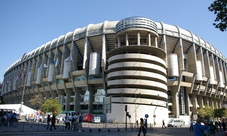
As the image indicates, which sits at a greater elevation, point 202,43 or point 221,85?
point 202,43

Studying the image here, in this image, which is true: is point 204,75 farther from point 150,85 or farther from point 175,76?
point 150,85

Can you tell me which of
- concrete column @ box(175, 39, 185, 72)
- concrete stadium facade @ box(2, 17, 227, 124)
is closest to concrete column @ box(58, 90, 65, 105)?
concrete stadium facade @ box(2, 17, 227, 124)

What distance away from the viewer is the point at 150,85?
44.5 metres

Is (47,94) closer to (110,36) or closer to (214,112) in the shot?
(110,36)

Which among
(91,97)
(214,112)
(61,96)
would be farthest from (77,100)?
(214,112)

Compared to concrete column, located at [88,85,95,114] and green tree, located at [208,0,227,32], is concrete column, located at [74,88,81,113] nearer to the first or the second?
concrete column, located at [88,85,95,114]

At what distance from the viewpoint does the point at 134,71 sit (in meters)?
44.6

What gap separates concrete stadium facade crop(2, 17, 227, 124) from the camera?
146 feet

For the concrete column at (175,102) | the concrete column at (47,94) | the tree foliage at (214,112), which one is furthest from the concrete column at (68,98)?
the tree foliage at (214,112)

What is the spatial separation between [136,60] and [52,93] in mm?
38280

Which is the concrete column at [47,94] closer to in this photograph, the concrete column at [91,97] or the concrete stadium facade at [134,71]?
the concrete stadium facade at [134,71]

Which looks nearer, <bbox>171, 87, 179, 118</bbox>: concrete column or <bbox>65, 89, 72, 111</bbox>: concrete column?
<bbox>171, 87, 179, 118</bbox>: concrete column

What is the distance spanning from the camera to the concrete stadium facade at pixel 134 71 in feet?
146

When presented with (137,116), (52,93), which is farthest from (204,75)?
(52,93)
